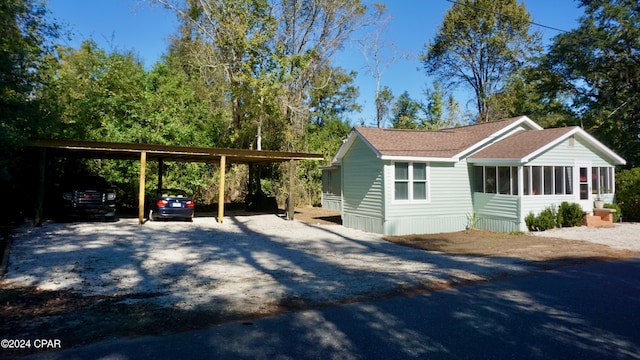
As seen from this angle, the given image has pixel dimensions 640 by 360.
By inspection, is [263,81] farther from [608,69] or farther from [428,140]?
[608,69]

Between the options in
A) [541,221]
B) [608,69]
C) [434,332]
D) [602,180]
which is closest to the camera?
[434,332]

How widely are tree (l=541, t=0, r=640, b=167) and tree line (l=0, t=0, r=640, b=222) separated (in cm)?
7

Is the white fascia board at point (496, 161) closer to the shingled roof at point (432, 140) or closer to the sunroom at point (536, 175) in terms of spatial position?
the sunroom at point (536, 175)

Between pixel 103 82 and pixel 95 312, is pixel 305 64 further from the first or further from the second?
pixel 95 312

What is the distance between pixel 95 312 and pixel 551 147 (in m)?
16.6

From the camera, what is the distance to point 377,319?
527 cm

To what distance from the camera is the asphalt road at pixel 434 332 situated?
13.5ft

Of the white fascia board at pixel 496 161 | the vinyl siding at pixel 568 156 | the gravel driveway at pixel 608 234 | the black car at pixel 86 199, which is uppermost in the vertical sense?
the vinyl siding at pixel 568 156

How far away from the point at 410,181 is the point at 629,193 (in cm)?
1110

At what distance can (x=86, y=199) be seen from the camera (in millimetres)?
14797

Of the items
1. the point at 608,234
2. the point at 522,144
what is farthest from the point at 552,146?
the point at 608,234

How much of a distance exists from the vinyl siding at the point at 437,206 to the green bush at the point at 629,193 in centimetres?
775

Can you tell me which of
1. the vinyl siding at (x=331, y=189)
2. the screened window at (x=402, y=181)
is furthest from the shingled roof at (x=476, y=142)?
the vinyl siding at (x=331, y=189)

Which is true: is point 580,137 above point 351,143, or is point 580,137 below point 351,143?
above
